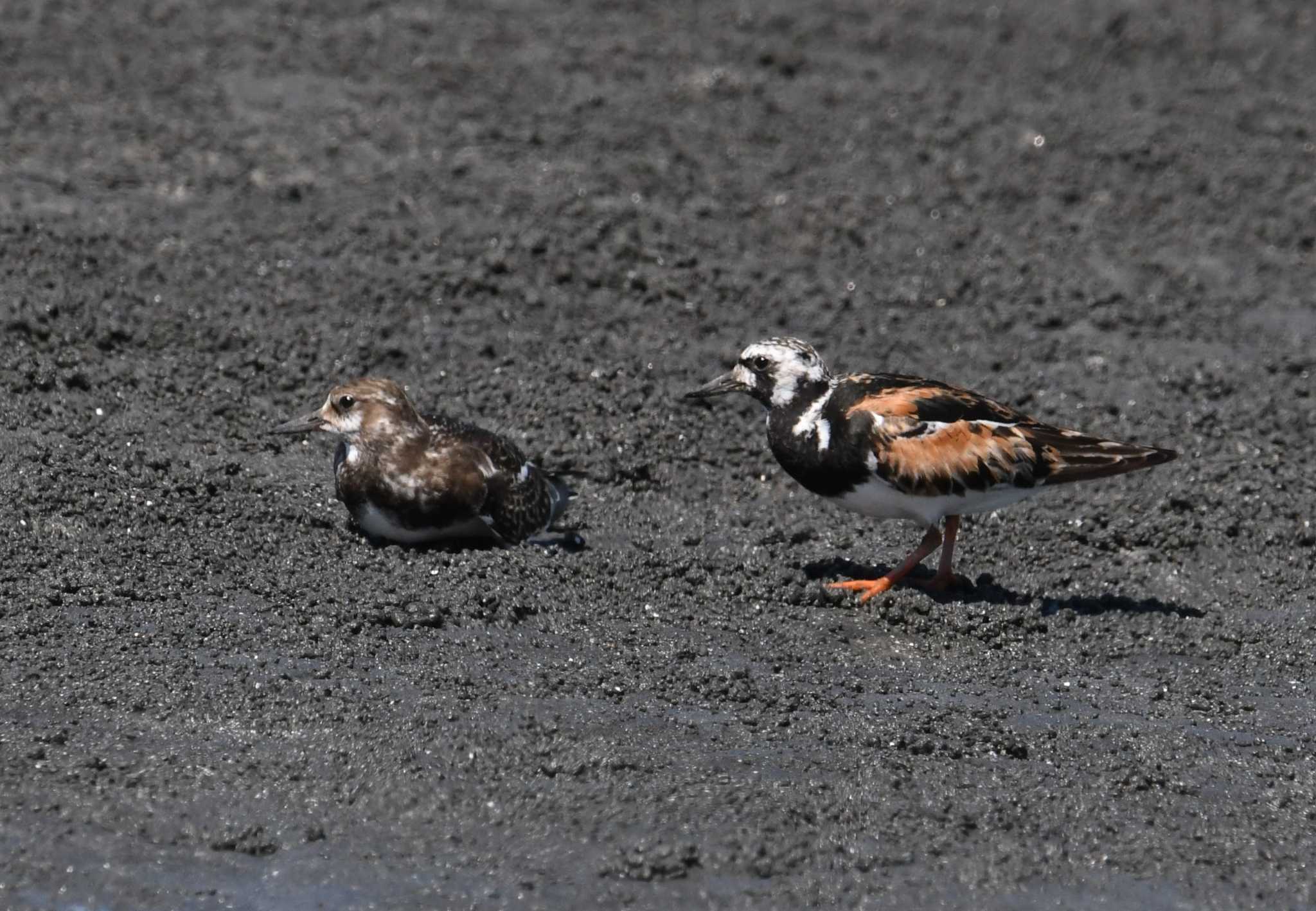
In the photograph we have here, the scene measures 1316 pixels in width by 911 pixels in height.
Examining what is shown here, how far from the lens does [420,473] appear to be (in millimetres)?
7887

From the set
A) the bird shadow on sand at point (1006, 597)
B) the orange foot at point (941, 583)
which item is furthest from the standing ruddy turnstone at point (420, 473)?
the orange foot at point (941, 583)

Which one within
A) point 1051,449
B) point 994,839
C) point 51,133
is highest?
point 51,133

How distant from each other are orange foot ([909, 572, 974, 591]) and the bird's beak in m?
1.39

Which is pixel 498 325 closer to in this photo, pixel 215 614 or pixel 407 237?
pixel 407 237


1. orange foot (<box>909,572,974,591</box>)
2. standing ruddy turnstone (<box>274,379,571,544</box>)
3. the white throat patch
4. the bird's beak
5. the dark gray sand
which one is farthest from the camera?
the bird's beak

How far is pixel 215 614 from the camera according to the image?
710cm

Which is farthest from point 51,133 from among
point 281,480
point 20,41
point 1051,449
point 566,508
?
point 1051,449

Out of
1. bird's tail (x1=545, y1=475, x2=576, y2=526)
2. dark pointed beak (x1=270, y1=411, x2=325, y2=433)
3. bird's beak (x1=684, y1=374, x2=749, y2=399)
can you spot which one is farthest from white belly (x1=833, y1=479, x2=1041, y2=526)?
dark pointed beak (x1=270, y1=411, x2=325, y2=433)

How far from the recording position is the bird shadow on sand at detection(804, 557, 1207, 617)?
8.07 metres

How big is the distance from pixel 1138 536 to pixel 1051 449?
1.15 meters

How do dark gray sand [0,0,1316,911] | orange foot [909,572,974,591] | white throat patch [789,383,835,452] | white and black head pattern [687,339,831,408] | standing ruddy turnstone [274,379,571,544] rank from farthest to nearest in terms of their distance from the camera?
white and black head pattern [687,339,831,408], orange foot [909,572,974,591], white throat patch [789,383,835,452], standing ruddy turnstone [274,379,571,544], dark gray sand [0,0,1316,911]

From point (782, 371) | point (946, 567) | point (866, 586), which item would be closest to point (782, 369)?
point (782, 371)

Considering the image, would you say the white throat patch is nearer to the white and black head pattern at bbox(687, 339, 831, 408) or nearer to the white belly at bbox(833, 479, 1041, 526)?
the white and black head pattern at bbox(687, 339, 831, 408)

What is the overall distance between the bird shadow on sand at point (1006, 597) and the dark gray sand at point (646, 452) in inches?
1.7
